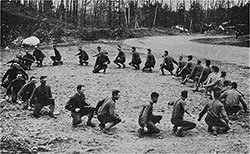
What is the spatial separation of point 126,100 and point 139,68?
21.4ft

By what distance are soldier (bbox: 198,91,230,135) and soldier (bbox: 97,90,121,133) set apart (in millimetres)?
2580

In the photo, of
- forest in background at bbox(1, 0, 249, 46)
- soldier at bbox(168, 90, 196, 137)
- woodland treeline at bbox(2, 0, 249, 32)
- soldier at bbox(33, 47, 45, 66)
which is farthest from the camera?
woodland treeline at bbox(2, 0, 249, 32)

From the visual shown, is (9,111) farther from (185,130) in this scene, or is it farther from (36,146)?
(185,130)

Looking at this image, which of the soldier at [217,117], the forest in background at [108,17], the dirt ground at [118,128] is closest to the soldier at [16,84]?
the dirt ground at [118,128]

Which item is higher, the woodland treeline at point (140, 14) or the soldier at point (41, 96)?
the woodland treeline at point (140, 14)

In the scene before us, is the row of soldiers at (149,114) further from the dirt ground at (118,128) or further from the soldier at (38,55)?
the soldier at (38,55)

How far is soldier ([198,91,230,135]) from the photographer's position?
32.3 ft

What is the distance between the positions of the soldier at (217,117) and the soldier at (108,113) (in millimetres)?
2580

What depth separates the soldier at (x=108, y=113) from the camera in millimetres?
9586

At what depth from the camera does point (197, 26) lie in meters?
85.6

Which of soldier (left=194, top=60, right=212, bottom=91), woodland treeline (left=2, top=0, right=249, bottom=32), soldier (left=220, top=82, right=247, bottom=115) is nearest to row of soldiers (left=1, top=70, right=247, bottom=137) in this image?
soldier (left=220, top=82, right=247, bottom=115)

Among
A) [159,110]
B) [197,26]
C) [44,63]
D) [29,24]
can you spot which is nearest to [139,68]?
[44,63]

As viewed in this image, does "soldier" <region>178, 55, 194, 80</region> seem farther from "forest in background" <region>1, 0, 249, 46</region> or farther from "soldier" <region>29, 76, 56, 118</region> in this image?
"forest in background" <region>1, 0, 249, 46</region>

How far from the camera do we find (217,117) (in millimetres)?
9859
